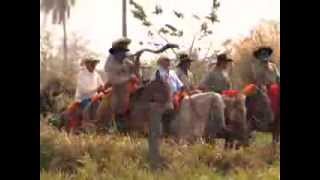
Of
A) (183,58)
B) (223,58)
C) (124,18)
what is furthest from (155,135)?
(124,18)

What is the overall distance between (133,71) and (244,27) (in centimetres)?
70

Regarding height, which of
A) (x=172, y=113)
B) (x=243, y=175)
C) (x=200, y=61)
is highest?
(x=200, y=61)

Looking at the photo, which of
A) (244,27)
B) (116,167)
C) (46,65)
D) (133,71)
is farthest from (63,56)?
(244,27)

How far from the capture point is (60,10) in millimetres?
4734

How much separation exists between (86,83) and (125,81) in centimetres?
23

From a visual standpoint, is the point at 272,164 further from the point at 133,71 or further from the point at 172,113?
the point at 133,71

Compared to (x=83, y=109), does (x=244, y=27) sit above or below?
above

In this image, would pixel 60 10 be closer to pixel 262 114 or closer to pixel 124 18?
pixel 124 18

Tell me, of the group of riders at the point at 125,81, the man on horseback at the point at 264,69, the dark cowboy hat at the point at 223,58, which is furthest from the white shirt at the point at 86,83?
the man on horseback at the point at 264,69

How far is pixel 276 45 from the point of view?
4.71 metres

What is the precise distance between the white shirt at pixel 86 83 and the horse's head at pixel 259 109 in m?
0.90

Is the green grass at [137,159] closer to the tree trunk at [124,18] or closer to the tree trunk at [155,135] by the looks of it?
the tree trunk at [155,135]

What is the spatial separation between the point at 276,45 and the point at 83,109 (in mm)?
1194
